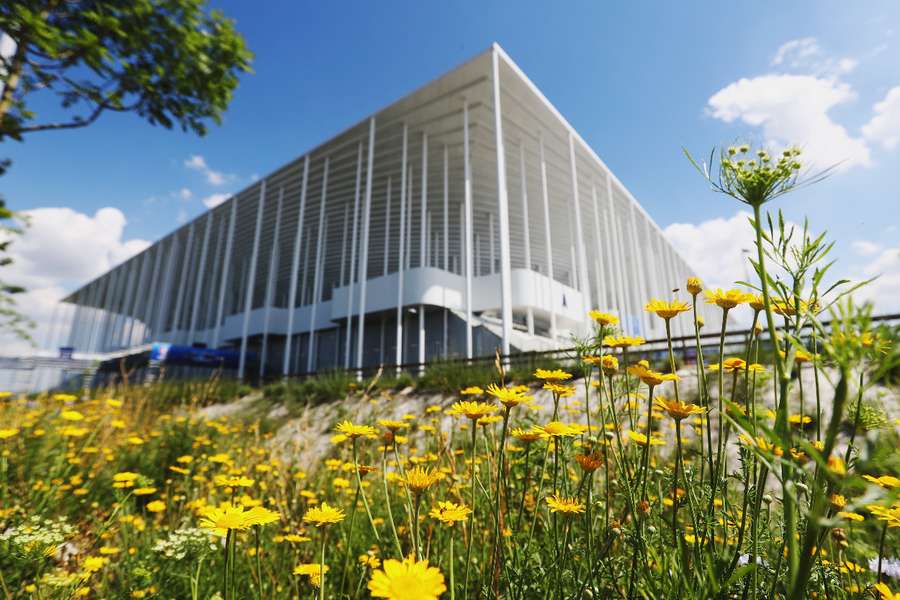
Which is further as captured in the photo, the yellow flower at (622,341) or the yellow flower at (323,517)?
the yellow flower at (622,341)

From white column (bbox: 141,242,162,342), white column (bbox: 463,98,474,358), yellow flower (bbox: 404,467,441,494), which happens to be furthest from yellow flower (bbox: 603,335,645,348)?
white column (bbox: 141,242,162,342)

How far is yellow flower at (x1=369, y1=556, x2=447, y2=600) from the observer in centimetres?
68

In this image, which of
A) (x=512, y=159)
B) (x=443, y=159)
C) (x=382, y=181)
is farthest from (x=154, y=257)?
(x=512, y=159)

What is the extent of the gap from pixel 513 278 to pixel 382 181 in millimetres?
9235

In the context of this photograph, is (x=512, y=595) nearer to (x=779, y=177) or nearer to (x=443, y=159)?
(x=779, y=177)

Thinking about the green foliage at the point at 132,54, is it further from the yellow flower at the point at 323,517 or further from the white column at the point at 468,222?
the white column at the point at 468,222

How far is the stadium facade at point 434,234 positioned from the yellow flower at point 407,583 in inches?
419

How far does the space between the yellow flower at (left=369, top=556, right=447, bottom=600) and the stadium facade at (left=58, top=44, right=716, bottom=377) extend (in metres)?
10.6

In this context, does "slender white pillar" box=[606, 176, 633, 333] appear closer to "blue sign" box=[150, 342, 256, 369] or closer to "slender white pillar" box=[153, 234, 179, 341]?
"blue sign" box=[150, 342, 256, 369]

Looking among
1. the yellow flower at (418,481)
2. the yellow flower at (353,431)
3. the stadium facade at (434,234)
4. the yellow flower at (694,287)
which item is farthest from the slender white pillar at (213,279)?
the yellow flower at (694,287)

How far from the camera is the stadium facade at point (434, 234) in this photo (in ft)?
53.4

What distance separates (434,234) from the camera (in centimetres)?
2589

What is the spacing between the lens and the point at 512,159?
65.7ft

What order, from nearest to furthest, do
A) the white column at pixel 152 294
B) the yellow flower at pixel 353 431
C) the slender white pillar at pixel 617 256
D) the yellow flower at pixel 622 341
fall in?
1. the yellow flower at pixel 353 431
2. the yellow flower at pixel 622 341
3. the slender white pillar at pixel 617 256
4. the white column at pixel 152 294
